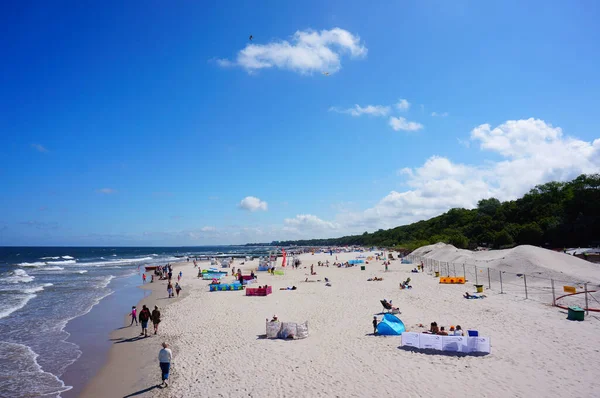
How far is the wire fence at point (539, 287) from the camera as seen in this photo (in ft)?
58.5

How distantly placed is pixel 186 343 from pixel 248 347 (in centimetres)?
276

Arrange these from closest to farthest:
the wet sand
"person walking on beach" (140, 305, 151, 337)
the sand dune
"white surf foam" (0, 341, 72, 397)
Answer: the sand dune → the wet sand → "white surf foam" (0, 341, 72, 397) → "person walking on beach" (140, 305, 151, 337)

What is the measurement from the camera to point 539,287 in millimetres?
22406

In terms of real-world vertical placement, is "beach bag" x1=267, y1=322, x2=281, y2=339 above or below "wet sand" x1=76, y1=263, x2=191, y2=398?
above

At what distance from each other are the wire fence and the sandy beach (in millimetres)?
1320

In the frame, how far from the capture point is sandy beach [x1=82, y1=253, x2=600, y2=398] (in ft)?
29.0

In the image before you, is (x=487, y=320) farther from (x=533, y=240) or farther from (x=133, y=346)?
(x=533, y=240)

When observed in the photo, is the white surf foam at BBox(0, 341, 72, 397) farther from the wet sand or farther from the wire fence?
the wire fence

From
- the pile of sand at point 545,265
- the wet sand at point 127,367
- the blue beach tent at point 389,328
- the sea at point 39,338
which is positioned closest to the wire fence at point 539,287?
the pile of sand at point 545,265

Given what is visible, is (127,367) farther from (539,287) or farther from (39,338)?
(539,287)

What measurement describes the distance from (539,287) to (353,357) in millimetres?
17923

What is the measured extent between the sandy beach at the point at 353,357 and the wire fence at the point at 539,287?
1.32 meters

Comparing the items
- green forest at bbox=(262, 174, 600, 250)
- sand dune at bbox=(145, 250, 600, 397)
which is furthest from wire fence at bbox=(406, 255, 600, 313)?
green forest at bbox=(262, 174, 600, 250)

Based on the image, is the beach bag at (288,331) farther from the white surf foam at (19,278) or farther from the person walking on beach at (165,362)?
the white surf foam at (19,278)
